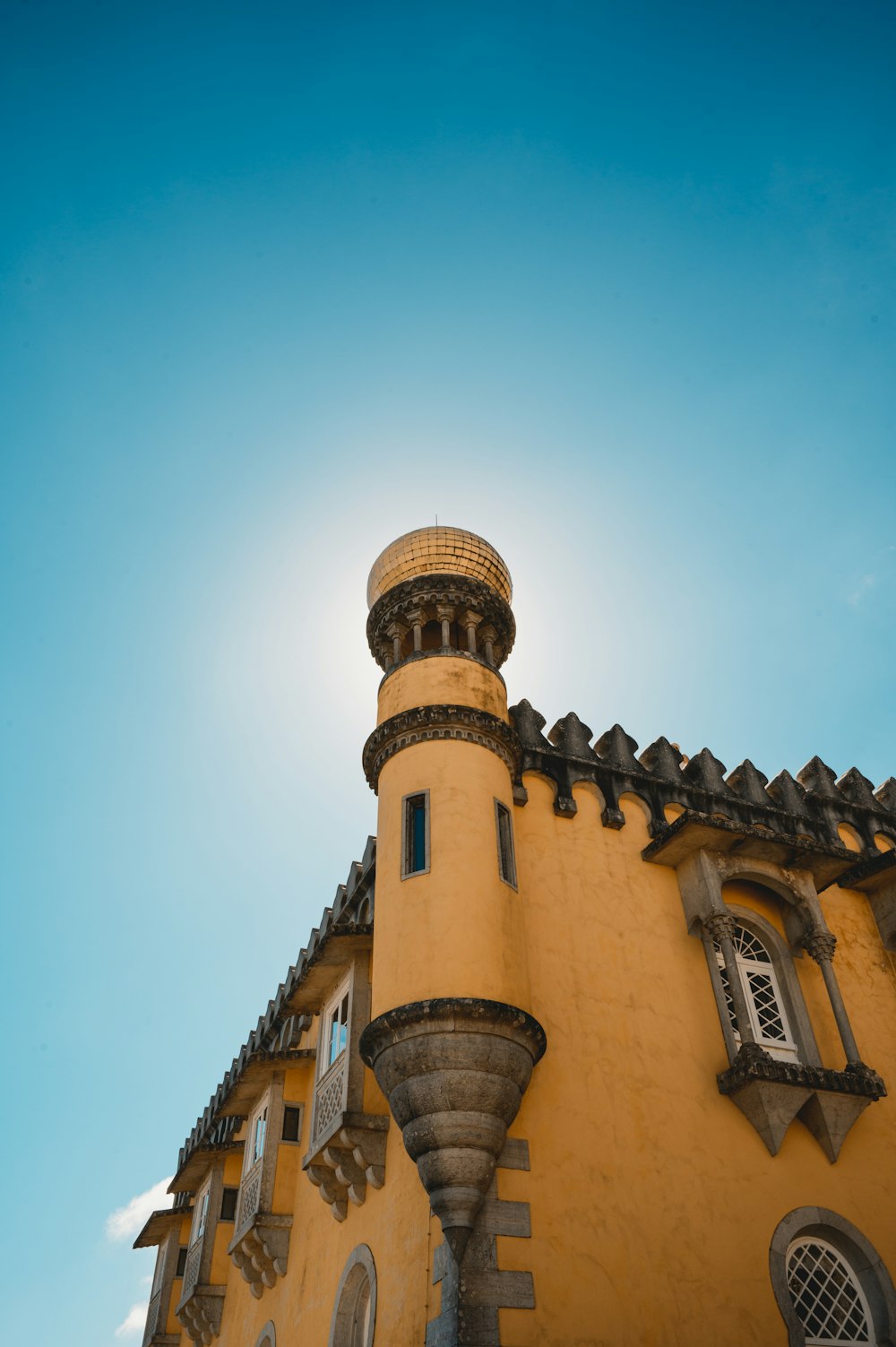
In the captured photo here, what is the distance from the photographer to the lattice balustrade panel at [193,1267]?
21.0m

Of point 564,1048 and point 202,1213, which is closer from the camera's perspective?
point 564,1048

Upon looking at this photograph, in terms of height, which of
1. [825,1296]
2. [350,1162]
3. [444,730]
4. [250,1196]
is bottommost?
[825,1296]

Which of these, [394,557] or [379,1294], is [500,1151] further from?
[394,557]

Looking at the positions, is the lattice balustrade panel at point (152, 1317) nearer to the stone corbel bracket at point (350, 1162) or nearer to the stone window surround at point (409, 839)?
the stone corbel bracket at point (350, 1162)

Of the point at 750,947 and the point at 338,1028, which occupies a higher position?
the point at 750,947

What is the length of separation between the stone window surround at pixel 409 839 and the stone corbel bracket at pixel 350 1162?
136 inches

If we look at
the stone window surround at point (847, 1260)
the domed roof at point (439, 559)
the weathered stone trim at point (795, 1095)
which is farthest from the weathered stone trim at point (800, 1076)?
the domed roof at point (439, 559)

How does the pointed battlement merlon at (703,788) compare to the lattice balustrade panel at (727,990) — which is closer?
the lattice balustrade panel at (727,990)

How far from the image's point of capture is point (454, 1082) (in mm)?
11250

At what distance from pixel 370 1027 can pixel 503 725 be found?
4961 millimetres

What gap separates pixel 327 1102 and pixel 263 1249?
4.71 m

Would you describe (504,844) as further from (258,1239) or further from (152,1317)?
(152,1317)

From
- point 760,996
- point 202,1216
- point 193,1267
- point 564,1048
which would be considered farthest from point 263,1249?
point 760,996

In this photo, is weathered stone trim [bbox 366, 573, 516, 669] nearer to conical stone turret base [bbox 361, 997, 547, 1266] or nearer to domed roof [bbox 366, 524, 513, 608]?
domed roof [bbox 366, 524, 513, 608]
